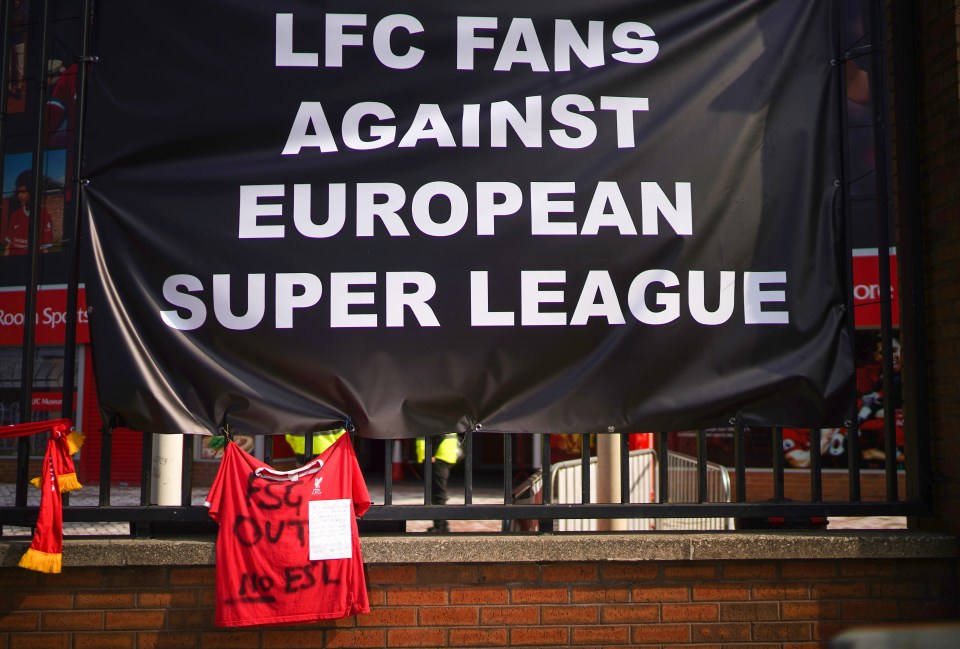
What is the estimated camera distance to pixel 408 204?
409 cm

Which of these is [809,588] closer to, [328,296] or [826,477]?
[328,296]

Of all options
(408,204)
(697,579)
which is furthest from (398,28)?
(697,579)

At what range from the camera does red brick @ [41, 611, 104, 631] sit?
12.7 feet

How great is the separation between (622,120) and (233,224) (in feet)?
6.46

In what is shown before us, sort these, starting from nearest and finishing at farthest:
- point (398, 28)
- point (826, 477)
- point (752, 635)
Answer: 1. point (752, 635)
2. point (398, 28)
3. point (826, 477)

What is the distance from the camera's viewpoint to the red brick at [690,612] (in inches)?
155

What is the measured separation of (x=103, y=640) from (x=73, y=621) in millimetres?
166

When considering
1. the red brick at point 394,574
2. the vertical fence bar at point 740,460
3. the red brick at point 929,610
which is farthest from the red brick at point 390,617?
the red brick at point 929,610

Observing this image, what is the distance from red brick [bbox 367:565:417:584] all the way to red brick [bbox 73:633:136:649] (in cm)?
115

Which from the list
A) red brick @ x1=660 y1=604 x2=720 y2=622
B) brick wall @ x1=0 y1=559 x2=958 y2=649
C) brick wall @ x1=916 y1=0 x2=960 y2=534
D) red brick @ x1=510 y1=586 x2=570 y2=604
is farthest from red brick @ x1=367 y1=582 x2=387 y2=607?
brick wall @ x1=916 y1=0 x2=960 y2=534

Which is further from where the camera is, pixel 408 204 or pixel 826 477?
pixel 826 477

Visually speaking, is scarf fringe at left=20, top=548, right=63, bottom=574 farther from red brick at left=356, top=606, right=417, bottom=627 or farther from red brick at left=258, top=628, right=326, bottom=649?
red brick at left=356, top=606, right=417, bottom=627

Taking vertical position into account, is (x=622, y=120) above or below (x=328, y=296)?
above

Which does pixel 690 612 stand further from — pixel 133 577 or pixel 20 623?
pixel 20 623
